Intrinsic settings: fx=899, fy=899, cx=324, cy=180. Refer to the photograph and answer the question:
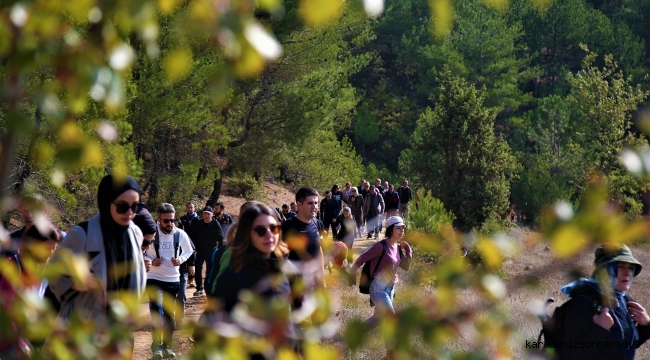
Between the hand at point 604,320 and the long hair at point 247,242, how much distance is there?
2067 mm

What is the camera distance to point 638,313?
5.71 m

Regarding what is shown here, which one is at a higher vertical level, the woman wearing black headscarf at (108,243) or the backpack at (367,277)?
the woman wearing black headscarf at (108,243)

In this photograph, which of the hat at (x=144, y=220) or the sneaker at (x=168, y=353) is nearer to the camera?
the hat at (x=144, y=220)

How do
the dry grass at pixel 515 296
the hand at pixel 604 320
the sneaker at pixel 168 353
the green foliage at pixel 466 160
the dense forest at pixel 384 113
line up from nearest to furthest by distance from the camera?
the dry grass at pixel 515 296
the hand at pixel 604 320
the sneaker at pixel 168 353
the dense forest at pixel 384 113
the green foliage at pixel 466 160

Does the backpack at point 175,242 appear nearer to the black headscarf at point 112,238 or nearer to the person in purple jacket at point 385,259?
the person in purple jacket at point 385,259

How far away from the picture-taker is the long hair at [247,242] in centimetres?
475

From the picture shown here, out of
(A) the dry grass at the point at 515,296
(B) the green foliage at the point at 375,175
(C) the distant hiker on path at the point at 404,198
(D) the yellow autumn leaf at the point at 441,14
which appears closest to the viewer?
(D) the yellow autumn leaf at the point at 441,14

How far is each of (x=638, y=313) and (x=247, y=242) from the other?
8.60 ft

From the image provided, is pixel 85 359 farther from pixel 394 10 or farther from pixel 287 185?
pixel 394 10

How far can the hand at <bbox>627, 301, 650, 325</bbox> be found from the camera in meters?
5.69

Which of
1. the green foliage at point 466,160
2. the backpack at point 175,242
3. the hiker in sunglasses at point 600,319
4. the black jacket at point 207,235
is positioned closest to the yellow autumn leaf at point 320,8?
the hiker in sunglasses at point 600,319

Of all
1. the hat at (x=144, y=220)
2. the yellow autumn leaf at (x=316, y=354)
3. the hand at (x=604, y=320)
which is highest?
the yellow autumn leaf at (x=316, y=354)

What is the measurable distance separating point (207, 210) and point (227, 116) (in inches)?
539

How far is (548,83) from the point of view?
5994cm
